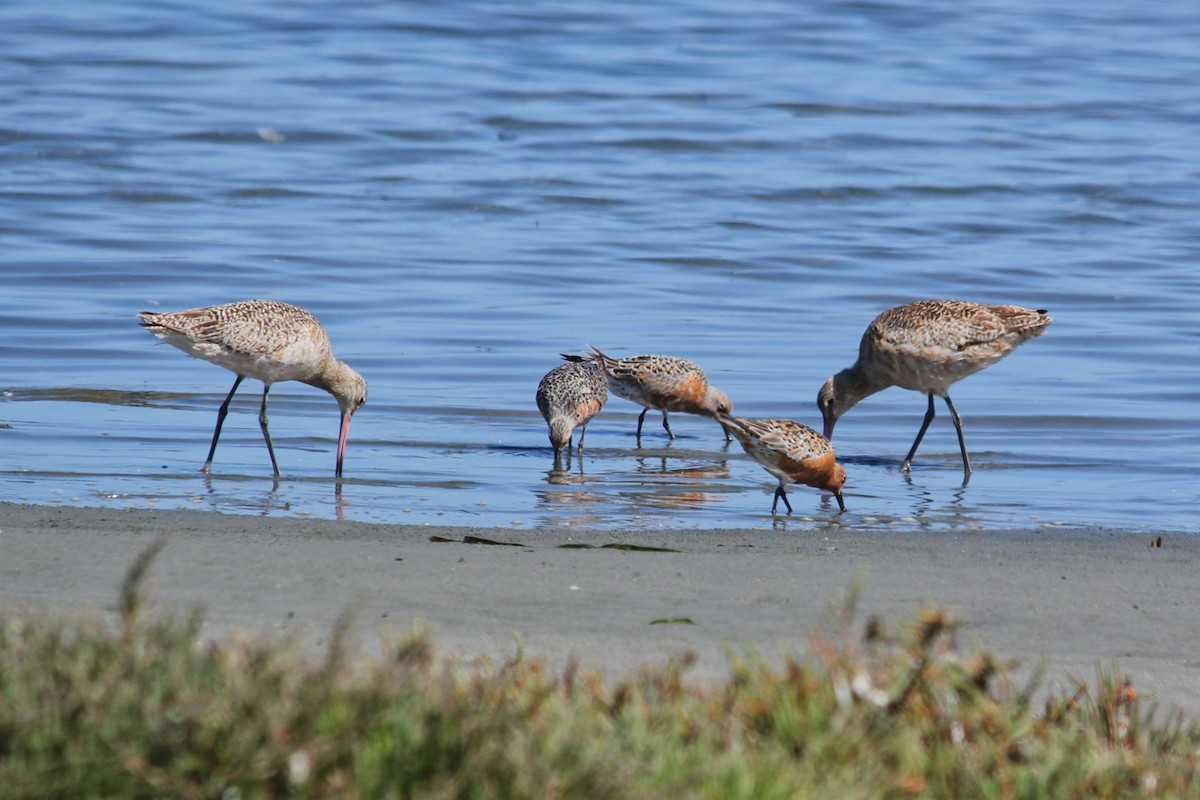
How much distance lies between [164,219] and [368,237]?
230 cm

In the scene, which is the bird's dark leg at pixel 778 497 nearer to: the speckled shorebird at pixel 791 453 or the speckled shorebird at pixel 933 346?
the speckled shorebird at pixel 791 453

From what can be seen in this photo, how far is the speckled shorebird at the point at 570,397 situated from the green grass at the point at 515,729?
687cm

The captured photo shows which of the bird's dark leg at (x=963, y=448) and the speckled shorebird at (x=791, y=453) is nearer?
the speckled shorebird at (x=791, y=453)

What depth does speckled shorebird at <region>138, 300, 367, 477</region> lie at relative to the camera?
33.5 feet

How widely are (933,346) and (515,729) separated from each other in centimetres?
852

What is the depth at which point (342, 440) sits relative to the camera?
1037cm

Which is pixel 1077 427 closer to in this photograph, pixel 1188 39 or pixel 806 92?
pixel 806 92

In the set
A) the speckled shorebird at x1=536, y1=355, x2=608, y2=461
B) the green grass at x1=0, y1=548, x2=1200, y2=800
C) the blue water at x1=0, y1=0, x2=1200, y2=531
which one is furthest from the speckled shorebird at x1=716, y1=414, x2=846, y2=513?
the green grass at x1=0, y1=548, x2=1200, y2=800

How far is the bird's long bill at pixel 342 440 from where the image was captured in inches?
387

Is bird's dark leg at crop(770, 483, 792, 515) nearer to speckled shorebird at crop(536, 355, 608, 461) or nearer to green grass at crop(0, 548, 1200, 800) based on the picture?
speckled shorebird at crop(536, 355, 608, 461)

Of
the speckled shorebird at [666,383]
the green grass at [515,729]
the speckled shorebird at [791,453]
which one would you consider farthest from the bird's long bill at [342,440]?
the green grass at [515,729]

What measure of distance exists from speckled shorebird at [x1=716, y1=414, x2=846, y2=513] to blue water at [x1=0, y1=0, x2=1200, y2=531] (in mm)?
178

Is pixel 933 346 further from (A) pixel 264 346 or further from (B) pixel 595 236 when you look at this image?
(B) pixel 595 236

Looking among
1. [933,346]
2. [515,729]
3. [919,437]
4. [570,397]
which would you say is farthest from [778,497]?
[515,729]
